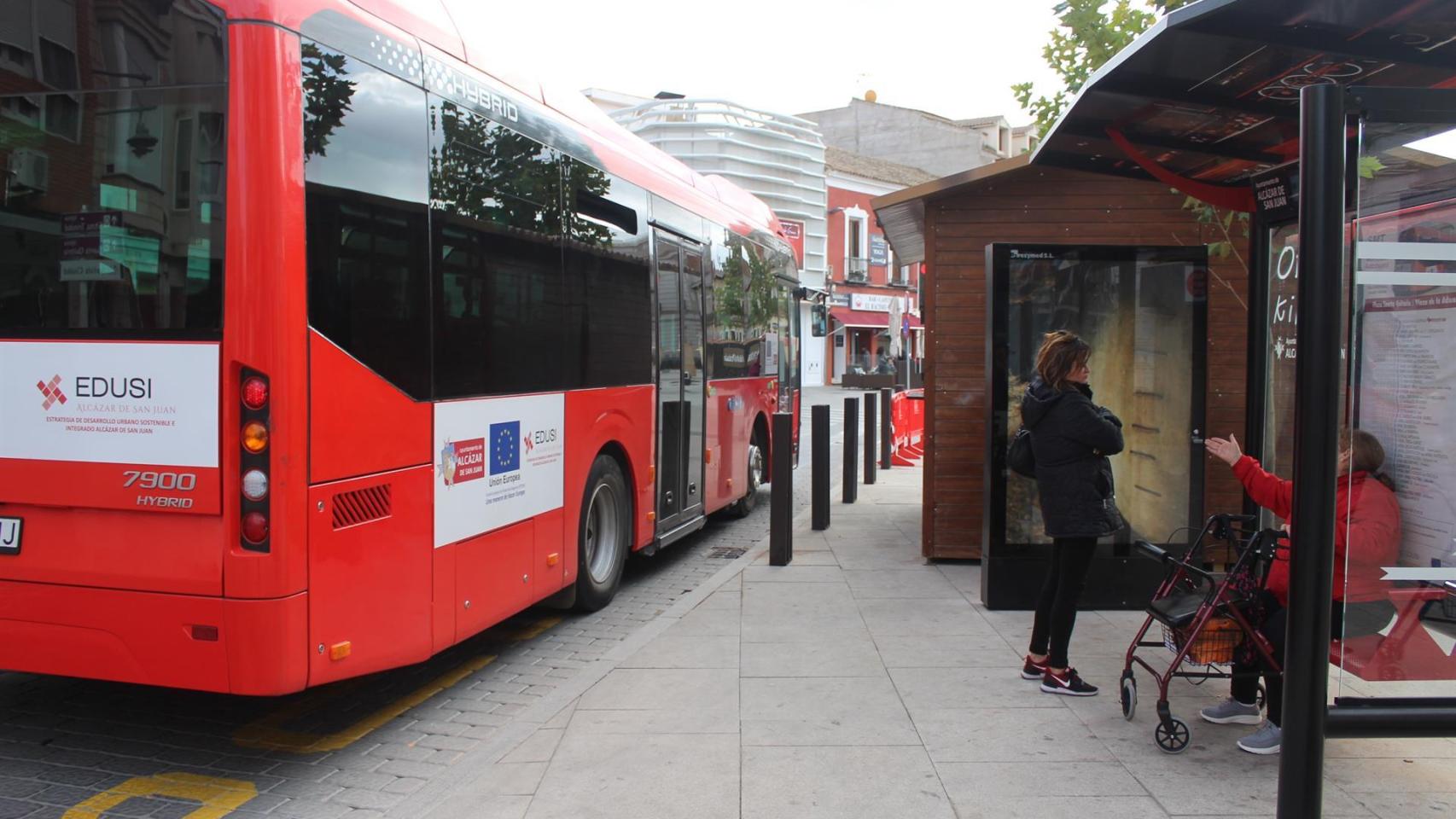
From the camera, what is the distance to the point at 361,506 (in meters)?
4.36

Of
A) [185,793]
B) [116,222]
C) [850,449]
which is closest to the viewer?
[116,222]

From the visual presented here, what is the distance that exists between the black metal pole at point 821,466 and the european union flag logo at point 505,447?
14.5 ft

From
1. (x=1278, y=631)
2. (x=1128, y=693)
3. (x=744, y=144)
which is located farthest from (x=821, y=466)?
(x=744, y=144)

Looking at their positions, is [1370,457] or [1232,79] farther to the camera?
[1232,79]

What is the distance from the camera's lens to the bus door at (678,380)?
8031 millimetres

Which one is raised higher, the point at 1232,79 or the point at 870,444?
the point at 1232,79

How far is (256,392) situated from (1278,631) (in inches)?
165

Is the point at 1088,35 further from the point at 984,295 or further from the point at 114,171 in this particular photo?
the point at 114,171

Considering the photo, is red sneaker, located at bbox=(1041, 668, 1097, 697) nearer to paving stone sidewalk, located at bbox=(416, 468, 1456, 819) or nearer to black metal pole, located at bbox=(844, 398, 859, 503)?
paving stone sidewalk, located at bbox=(416, 468, 1456, 819)

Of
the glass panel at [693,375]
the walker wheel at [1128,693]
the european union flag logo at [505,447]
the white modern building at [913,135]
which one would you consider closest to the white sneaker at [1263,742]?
the walker wheel at [1128,693]

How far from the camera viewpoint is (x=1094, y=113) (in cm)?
505

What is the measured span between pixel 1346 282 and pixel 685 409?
20.1ft

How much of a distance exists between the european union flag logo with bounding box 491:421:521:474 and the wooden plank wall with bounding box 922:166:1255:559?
3.53 meters

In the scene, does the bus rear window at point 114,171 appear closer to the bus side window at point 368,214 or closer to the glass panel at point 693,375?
the bus side window at point 368,214
